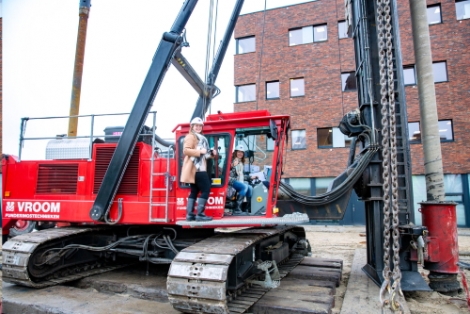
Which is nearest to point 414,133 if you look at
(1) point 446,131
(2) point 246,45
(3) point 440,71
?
(1) point 446,131

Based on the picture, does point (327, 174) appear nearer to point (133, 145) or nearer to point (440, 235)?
point (440, 235)

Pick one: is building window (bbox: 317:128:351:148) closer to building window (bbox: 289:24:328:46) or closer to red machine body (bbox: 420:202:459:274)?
building window (bbox: 289:24:328:46)

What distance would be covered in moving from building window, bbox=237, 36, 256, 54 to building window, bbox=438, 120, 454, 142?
11475 millimetres

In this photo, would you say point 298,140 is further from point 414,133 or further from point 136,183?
point 136,183

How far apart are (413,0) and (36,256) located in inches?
316

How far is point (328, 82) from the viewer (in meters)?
20.5

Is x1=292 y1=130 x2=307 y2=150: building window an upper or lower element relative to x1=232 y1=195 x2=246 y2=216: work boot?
upper

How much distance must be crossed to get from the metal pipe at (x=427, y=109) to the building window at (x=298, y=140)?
44.8 feet

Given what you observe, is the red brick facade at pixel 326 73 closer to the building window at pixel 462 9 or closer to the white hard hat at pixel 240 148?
the building window at pixel 462 9

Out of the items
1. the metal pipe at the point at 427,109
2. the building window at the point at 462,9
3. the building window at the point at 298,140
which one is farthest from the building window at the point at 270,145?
the building window at the point at 462,9

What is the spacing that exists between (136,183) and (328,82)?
16.7 m

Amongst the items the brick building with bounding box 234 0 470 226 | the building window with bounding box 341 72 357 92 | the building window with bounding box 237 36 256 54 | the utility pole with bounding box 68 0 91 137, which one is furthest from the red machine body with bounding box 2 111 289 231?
the building window with bounding box 237 36 256 54

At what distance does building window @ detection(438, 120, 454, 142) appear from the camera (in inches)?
715

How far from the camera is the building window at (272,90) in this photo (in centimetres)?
2170
